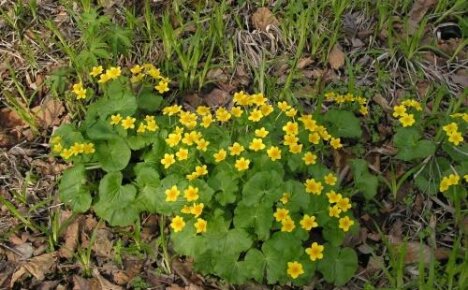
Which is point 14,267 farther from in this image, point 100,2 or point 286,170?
point 100,2

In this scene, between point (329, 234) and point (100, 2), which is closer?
point (329, 234)

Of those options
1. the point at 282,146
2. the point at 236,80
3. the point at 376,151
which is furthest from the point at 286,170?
the point at 236,80

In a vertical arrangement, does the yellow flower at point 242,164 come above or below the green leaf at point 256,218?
above

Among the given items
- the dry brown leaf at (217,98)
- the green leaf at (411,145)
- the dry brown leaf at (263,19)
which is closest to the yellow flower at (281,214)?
the green leaf at (411,145)

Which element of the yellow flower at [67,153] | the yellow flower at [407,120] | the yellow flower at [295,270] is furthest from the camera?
the yellow flower at [407,120]

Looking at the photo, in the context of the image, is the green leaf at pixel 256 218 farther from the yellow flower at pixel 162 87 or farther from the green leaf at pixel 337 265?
the yellow flower at pixel 162 87
